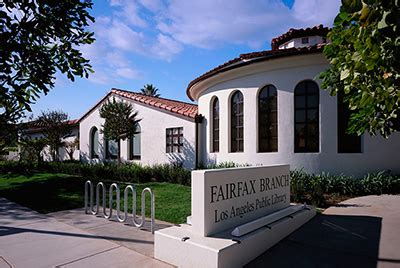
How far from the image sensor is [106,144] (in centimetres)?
2002

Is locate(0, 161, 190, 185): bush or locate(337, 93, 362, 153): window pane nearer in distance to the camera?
locate(337, 93, 362, 153): window pane

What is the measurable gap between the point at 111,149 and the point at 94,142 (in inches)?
92.9

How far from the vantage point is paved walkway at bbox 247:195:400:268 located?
4430mm

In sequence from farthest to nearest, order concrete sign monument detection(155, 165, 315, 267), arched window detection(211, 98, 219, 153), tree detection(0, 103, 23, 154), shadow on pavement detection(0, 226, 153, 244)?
arched window detection(211, 98, 219, 153) → shadow on pavement detection(0, 226, 153, 244) → concrete sign monument detection(155, 165, 315, 267) → tree detection(0, 103, 23, 154)

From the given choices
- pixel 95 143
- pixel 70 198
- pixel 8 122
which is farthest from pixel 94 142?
pixel 8 122

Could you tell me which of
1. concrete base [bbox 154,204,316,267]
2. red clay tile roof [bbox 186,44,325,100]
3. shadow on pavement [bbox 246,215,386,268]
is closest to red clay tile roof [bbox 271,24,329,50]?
red clay tile roof [bbox 186,44,325,100]

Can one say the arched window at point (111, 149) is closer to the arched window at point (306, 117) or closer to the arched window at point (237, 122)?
the arched window at point (237, 122)

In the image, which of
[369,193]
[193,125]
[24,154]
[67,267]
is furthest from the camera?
[24,154]

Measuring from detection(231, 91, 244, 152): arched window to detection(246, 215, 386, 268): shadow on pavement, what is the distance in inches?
253

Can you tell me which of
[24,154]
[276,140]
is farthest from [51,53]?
[24,154]

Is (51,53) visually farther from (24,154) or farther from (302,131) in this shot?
(24,154)

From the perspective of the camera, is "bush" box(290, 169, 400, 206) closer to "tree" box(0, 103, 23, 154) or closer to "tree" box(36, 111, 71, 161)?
"tree" box(0, 103, 23, 154)

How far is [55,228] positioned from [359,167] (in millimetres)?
9736

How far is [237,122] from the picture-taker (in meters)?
13.0
